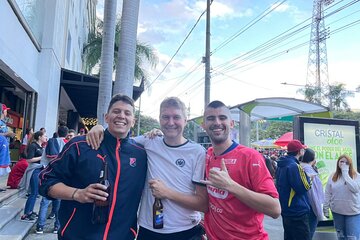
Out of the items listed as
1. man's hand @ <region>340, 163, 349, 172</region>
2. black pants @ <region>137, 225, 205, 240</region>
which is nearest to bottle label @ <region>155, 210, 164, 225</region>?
black pants @ <region>137, 225, 205, 240</region>

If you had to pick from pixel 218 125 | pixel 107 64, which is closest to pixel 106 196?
pixel 218 125

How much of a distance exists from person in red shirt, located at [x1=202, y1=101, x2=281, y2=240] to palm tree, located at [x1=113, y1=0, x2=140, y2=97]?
378 cm

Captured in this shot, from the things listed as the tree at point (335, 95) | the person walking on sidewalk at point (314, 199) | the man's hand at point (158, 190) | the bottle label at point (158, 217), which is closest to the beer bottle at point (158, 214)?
the bottle label at point (158, 217)

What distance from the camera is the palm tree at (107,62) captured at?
253 inches

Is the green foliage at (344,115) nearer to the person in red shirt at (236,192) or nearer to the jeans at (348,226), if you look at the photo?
the jeans at (348,226)

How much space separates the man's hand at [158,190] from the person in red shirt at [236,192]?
362 millimetres

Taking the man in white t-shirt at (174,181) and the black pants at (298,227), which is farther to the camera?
the black pants at (298,227)

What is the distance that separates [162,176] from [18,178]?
6.02 m

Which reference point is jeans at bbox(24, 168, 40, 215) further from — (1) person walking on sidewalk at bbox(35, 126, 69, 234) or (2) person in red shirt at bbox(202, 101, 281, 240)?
(2) person in red shirt at bbox(202, 101, 281, 240)

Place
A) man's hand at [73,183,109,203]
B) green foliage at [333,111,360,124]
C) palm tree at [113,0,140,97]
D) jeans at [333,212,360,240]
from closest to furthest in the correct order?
1. man's hand at [73,183,109,203]
2. jeans at [333,212,360,240]
3. palm tree at [113,0,140,97]
4. green foliage at [333,111,360,124]

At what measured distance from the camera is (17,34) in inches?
325

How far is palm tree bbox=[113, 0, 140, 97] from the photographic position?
5840 mm

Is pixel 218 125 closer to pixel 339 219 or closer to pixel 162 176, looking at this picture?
pixel 162 176

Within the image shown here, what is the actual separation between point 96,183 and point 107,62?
16.5 feet
